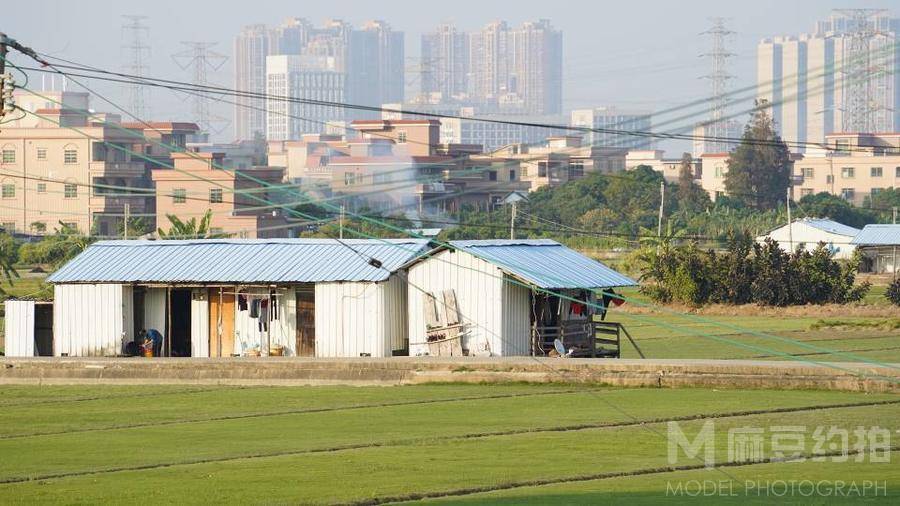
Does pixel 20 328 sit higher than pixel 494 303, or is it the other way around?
pixel 494 303

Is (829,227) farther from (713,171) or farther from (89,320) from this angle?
(713,171)

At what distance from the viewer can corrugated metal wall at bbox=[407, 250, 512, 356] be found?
97.2 feet

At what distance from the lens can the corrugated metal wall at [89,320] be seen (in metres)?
31.8

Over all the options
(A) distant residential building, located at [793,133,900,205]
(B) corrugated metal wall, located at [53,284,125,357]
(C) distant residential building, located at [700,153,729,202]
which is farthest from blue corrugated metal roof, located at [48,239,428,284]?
(C) distant residential building, located at [700,153,729,202]

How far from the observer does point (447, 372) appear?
27.2 m

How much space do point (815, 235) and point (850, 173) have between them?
55095 mm

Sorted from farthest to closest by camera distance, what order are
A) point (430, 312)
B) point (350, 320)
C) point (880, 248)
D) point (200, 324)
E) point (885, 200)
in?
point (885, 200), point (880, 248), point (200, 324), point (350, 320), point (430, 312)

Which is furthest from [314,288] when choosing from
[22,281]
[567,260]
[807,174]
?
[807,174]

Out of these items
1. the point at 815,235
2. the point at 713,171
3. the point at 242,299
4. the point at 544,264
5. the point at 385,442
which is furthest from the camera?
the point at 713,171

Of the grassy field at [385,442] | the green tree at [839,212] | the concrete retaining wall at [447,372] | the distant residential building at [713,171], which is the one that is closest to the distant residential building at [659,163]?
the distant residential building at [713,171]

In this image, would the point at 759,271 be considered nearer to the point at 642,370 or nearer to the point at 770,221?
the point at 642,370

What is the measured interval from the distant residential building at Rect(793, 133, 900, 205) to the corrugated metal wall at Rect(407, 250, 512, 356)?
330 ft

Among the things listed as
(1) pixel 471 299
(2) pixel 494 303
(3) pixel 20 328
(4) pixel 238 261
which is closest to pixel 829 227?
(1) pixel 471 299

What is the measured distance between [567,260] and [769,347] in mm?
6210
